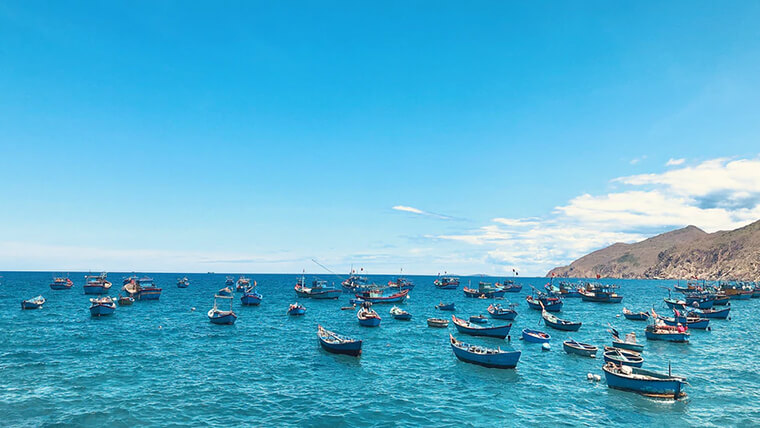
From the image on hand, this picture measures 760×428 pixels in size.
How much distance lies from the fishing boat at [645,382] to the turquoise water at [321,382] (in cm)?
80

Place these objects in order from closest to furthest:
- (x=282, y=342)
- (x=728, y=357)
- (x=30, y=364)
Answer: (x=30, y=364) < (x=728, y=357) < (x=282, y=342)

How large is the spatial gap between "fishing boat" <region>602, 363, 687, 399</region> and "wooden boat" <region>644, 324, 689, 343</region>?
26599 millimetres

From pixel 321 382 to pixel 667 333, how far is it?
49539 mm

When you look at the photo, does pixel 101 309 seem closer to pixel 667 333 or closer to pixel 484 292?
pixel 667 333

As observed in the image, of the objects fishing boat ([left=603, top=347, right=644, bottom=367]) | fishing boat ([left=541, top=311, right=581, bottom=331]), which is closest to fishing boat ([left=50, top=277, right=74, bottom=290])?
fishing boat ([left=541, top=311, right=581, bottom=331])

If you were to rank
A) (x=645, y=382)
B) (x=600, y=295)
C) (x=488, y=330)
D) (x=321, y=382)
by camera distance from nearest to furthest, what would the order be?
(x=645, y=382)
(x=321, y=382)
(x=488, y=330)
(x=600, y=295)

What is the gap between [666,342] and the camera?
2296 inches

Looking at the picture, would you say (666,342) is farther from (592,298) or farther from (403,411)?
(592,298)

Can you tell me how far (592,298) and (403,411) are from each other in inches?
4506

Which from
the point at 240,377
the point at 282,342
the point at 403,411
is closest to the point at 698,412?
the point at 403,411

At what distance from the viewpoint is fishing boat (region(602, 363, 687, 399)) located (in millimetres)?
33344

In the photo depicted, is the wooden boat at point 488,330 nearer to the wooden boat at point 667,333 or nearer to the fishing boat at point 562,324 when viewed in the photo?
the fishing boat at point 562,324

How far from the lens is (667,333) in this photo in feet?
190

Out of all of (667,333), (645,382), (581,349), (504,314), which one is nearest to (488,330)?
(581,349)
